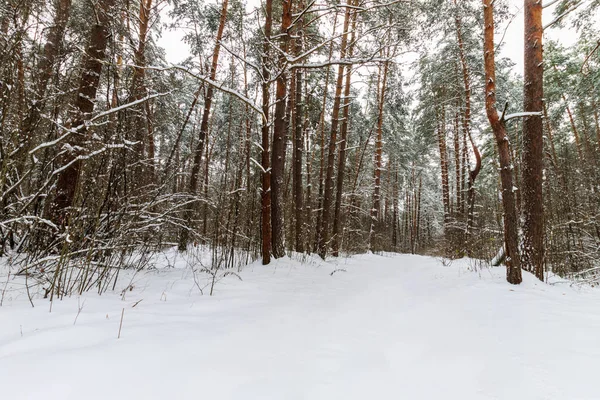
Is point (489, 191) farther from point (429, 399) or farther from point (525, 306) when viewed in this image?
point (429, 399)

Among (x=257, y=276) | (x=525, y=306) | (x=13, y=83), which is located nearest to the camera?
(x=13, y=83)

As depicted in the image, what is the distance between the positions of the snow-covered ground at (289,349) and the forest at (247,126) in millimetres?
765

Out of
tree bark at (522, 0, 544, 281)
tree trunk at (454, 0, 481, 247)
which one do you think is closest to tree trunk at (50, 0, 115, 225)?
tree bark at (522, 0, 544, 281)

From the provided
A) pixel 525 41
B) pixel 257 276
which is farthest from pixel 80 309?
pixel 525 41

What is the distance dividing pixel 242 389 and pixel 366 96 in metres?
16.6

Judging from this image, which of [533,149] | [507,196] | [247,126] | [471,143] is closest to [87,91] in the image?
[247,126]

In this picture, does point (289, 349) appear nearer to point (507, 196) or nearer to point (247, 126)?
point (507, 196)

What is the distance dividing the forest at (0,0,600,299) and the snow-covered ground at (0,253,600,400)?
0.77 m

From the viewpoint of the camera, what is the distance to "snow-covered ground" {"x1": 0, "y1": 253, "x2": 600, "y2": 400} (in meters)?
1.23

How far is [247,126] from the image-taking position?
10.2 m

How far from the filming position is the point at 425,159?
25.0 m

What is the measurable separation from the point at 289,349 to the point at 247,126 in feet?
30.8

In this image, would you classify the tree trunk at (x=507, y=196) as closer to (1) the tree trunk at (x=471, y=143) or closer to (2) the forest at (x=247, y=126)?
(2) the forest at (x=247, y=126)

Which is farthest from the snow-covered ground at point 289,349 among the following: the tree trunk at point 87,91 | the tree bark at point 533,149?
the tree trunk at point 87,91
